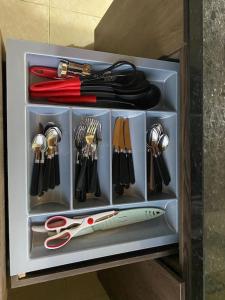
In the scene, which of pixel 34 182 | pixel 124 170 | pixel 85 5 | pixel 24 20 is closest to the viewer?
pixel 34 182

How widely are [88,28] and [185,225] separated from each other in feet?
3.57

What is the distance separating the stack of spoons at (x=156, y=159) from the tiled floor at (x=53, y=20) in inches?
29.5

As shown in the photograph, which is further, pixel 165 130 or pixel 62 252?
pixel 165 130

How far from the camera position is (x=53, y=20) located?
48.6 inches

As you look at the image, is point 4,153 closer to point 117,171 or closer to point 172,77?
point 117,171

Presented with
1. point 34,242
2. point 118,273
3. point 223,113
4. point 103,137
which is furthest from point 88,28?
point 118,273

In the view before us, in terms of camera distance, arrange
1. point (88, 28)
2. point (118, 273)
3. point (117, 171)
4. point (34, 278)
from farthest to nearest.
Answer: point (88, 28)
point (118, 273)
point (117, 171)
point (34, 278)

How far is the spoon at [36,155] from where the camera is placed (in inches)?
26.8

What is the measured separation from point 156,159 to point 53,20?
0.90 m

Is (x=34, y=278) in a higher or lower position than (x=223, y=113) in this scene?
lower

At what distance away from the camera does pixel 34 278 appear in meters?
0.65

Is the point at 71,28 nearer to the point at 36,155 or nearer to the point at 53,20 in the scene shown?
the point at 53,20

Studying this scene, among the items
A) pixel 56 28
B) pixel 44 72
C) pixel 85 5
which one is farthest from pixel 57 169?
pixel 85 5

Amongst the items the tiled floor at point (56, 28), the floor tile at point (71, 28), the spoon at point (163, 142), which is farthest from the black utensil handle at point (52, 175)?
the floor tile at point (71, 28)
